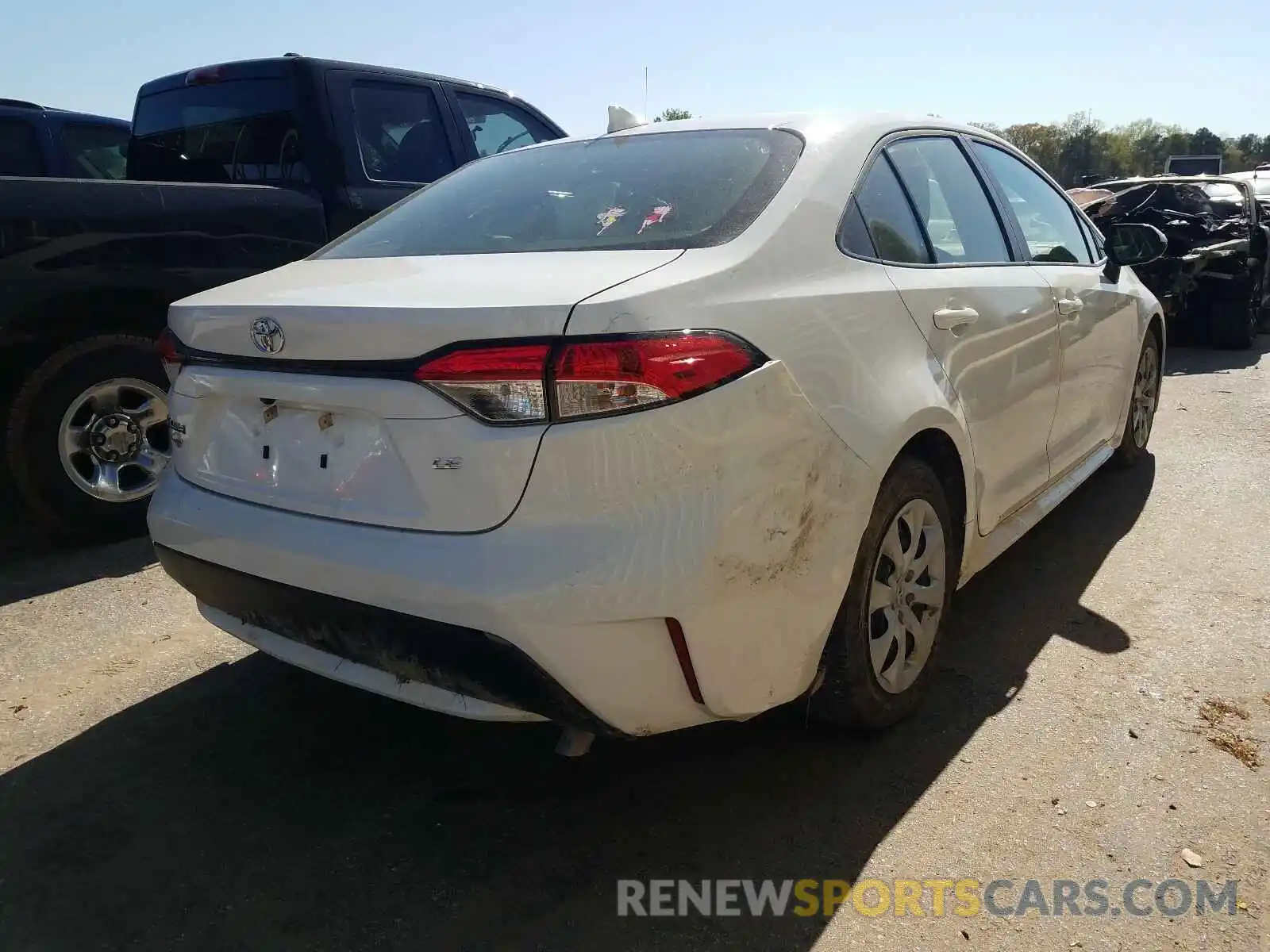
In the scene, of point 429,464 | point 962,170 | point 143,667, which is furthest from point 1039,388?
point 143,667

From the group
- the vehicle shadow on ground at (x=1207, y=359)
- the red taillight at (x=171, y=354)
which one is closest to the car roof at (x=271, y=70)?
the red taillight at (x=171, y=354)

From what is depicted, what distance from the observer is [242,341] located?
2318mm

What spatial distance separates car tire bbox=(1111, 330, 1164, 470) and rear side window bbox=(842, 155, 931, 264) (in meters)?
2.56

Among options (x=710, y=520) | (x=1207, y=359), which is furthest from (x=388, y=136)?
(x=1207, y=359)

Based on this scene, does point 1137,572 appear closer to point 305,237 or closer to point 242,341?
point 242,341

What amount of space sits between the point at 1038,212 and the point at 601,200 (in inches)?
84.5

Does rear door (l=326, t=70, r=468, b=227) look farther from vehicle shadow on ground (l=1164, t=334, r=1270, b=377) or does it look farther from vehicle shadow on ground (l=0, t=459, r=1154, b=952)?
vehicle shadow on ground (l=1164, t=334, r=1270, b=377)

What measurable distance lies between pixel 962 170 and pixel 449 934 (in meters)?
2.82

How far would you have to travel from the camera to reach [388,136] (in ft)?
17.1

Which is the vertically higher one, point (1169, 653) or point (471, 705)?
point (471, 705)

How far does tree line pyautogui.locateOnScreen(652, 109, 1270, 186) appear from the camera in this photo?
8569 cm

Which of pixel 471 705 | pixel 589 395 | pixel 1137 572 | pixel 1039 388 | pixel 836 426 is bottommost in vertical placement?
pixel 1137 572

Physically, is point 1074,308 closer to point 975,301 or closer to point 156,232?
point 975,301

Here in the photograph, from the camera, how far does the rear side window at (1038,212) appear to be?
144 inches
